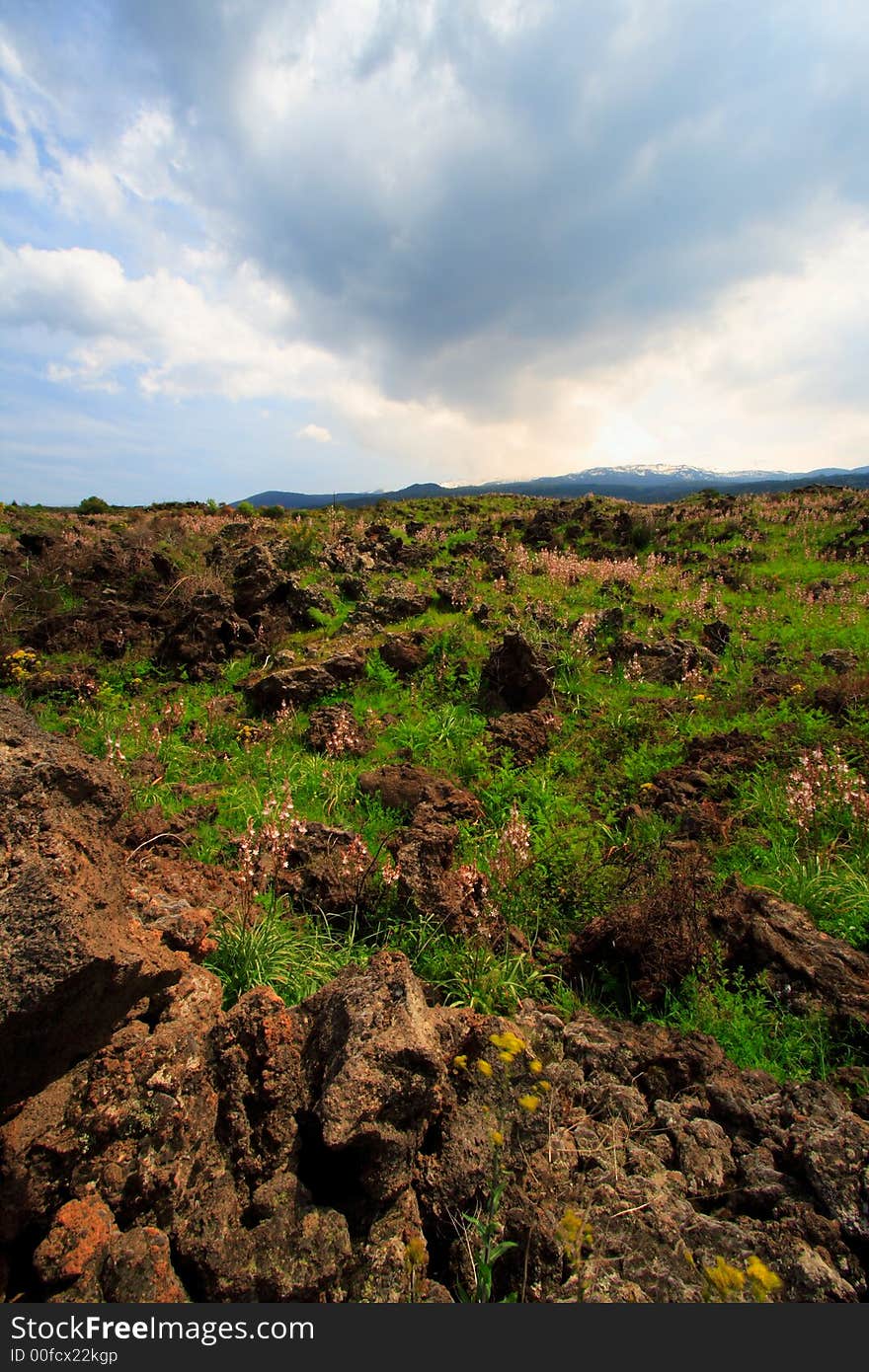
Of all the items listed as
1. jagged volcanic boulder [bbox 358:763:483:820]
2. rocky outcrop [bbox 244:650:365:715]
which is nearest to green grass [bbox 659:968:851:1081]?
jagged volcanic boulder [bbox 358:763:483:820]

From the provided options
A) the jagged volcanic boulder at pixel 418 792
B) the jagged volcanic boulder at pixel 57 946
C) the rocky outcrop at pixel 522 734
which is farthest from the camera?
the rocky outcrop at pixel 522 734

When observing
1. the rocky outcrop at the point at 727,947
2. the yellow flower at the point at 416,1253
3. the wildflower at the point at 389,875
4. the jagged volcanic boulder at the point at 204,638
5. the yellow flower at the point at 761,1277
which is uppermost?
the jagged volcanic boulder at the point at 204,638

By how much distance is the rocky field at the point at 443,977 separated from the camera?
1.98 metres

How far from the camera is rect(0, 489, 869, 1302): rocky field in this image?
1979 mm

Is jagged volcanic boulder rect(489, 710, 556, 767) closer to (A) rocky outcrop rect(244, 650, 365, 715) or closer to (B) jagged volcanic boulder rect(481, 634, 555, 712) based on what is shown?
(B) jagged volcanic boulder rect(481, 634, 555, 712)

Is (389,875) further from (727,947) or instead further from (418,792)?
(727,947)

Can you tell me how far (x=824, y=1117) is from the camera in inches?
101

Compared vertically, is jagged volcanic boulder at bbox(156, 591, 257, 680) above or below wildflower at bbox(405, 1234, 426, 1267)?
above

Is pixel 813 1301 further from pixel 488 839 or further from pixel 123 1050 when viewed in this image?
pixel 488 839

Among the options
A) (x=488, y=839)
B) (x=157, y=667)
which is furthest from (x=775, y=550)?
(x=157, y=667)

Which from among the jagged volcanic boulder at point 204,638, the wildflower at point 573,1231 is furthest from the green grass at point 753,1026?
the jagged volcanic boulder at point 204,638

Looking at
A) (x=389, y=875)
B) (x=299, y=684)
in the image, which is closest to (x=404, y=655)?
(x=299, y=684)

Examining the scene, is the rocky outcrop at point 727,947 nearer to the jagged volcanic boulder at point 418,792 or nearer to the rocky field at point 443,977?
the rocky field at point 443,977

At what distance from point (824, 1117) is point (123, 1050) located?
313 centimetres
